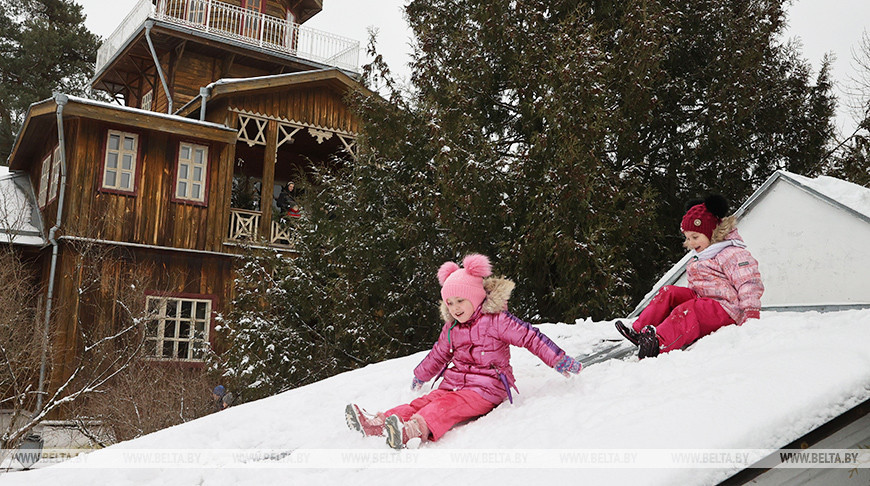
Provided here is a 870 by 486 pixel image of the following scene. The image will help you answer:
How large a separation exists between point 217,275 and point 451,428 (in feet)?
40.9

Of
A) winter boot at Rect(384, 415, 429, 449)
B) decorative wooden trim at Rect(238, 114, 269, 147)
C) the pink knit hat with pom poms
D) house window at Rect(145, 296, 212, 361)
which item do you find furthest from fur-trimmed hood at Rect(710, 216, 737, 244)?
decorative wooden trim at Rect(238, 114, 269, 147)

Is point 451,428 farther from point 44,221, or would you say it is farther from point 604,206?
point 44,221

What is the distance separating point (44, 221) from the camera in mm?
15547

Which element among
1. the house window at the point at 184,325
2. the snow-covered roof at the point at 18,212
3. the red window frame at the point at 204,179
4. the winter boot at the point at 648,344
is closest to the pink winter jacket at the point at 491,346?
the winter boot at the point at 648,344

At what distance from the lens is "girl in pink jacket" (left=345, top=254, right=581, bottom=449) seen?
147 inches

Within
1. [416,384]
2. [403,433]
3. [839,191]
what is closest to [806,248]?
[839,191]

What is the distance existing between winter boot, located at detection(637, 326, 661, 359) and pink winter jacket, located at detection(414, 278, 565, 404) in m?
0.64

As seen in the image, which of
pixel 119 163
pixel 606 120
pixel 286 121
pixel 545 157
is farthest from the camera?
pixel 286 121

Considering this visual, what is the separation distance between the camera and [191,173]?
15.6m

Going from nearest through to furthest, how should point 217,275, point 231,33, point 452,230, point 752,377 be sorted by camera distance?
point 752,377, point 452,230, point 217,275, point 231,33

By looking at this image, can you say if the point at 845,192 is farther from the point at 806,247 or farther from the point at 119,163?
the point at 119,163

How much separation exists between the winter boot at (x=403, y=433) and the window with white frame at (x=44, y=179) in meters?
14.5

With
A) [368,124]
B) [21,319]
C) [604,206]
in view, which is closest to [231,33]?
[368,124]

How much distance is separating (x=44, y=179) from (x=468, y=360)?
15.2m
